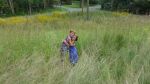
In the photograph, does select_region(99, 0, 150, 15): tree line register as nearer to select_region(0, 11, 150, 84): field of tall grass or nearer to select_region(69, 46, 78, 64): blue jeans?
select_region(0, 11, 150, 84): field of tall grass

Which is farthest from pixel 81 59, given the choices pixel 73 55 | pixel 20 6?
pixel 20 6

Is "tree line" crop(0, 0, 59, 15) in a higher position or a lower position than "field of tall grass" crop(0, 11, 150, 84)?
lower

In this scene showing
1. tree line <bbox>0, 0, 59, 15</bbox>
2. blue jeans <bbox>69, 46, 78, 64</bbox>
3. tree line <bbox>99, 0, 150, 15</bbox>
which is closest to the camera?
blue jeans <bbox>69, 46, 78, 64</bbox>

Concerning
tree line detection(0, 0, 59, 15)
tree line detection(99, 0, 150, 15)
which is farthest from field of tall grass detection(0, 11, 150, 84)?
tree line detection(0, 0, 59, 15)

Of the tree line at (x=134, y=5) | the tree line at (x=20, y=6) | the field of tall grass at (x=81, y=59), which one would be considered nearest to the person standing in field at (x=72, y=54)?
the field of tall grass at (x=81, y=59)

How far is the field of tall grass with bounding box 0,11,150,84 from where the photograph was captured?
3.82 metres

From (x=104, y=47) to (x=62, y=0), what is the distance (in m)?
52.6

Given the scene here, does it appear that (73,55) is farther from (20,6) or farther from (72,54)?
(20,6)

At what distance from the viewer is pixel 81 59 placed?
14.0ft

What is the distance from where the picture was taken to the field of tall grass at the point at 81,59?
3.82 m

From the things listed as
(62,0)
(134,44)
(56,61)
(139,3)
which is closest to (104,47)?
(134,44)

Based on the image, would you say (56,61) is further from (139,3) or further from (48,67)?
(139,3)

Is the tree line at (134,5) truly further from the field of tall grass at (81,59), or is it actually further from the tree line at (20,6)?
the field of tall grass at (81,59)

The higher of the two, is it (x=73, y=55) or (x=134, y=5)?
(x=73, y=55)
